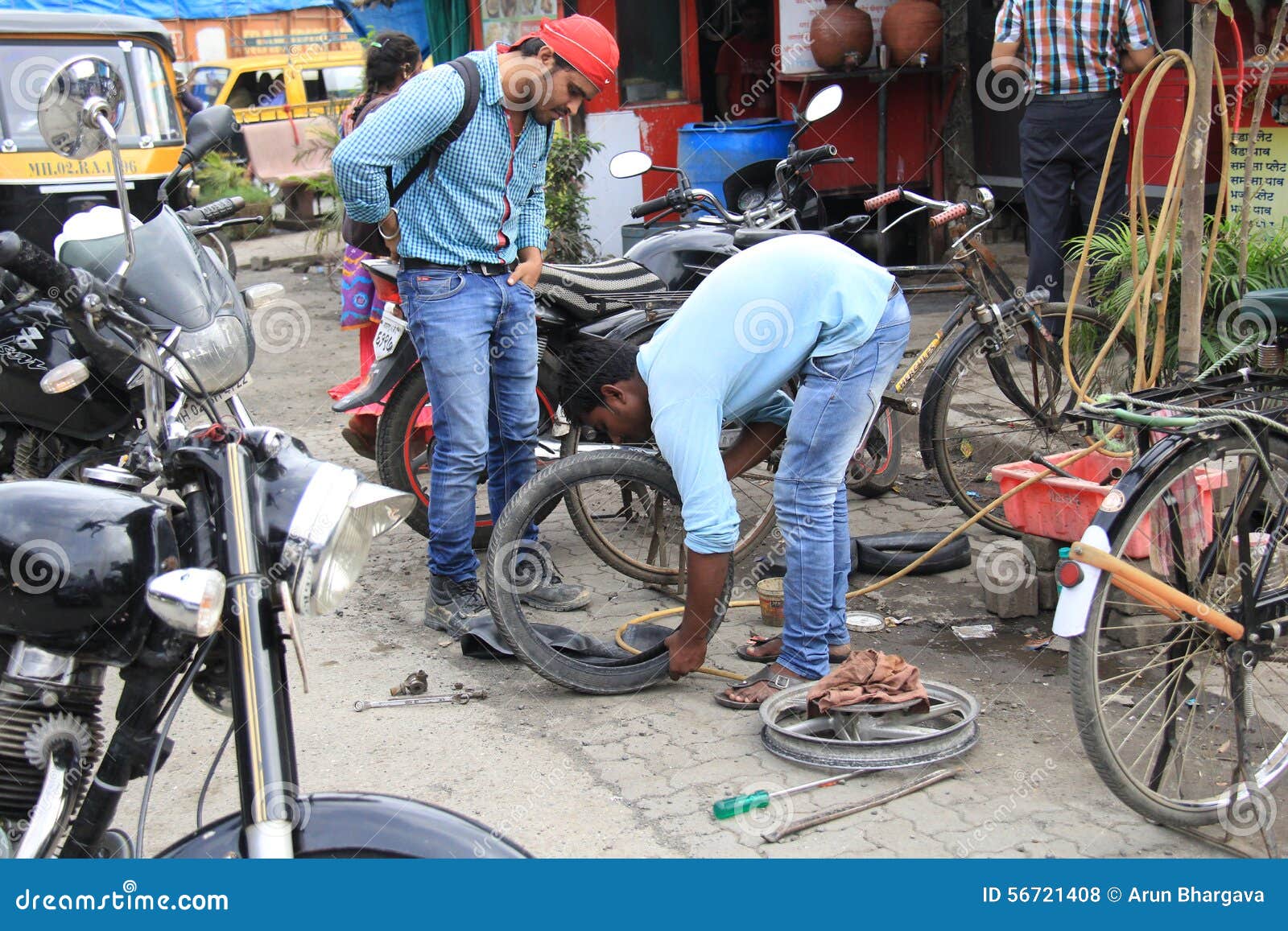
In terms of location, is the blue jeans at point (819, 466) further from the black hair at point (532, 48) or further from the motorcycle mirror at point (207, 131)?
the motorcycle mirror at point (207, 131)

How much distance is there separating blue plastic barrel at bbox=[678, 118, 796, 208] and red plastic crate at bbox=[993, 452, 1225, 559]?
4.92 meters

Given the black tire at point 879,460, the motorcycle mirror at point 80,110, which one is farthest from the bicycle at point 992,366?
the motorcycle mirror at point 80,110

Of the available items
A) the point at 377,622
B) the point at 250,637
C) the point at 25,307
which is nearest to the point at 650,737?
the point at 377,622

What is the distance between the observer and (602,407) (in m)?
3.59

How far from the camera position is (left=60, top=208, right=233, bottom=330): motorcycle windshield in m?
3.26

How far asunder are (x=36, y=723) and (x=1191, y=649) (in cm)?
235

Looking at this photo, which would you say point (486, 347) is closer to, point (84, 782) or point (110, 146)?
point (110, 146)

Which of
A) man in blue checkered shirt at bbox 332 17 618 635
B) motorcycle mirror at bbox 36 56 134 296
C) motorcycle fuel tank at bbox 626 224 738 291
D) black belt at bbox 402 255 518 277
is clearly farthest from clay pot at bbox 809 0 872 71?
motorcycle mirror at bbox 36 56 134 296

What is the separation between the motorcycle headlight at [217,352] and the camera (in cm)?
317

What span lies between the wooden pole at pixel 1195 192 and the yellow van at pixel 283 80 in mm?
15274

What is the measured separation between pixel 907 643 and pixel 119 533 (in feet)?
8.93

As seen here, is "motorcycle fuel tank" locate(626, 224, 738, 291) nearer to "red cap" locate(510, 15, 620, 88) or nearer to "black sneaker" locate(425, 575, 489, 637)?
"red cap" locate(510, 15, 620, 88)

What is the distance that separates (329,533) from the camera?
5.82 feet

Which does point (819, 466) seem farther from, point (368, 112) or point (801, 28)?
point (801, 28)
